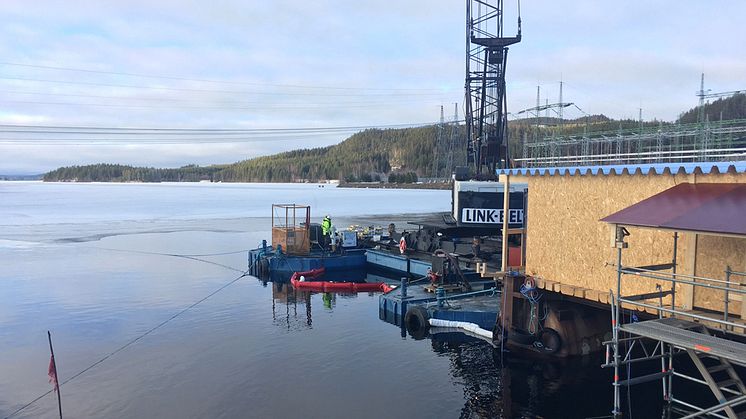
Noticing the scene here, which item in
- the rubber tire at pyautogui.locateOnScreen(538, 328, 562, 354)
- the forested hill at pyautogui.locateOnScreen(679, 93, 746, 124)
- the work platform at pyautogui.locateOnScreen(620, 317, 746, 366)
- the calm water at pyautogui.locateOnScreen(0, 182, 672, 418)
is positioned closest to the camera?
the work platform at pyautogui.locateOnScreen(620, 317, 746, 366)

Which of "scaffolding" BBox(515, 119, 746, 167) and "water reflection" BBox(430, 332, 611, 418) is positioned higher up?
"scaffolding" BBox(515, 119, 746, 167)

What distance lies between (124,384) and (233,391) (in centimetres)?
372

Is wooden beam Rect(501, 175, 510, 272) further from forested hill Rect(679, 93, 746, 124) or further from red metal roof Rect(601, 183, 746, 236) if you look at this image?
forested hill Rect(679, 93, 746, 124)

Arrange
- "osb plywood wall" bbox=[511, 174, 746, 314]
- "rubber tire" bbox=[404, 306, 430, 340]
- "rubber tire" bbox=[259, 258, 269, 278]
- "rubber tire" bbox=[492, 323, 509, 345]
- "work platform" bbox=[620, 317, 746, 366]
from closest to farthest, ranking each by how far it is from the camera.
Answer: "work platform" bbox=[620, 317, 746, 366] → "osb plywood wall" bbox=[511, 174, 746, 314] → "rubber tire" bbox=[492, 323, 509, 345] → "rubber tire" bbox=[404, 306, 430, 340] → "rubber tire" bbox=[259, 258, 269, 278]

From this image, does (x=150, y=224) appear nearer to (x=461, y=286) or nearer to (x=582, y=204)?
(x=461, y=286)

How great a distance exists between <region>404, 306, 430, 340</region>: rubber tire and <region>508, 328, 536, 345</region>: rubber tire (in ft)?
14.1

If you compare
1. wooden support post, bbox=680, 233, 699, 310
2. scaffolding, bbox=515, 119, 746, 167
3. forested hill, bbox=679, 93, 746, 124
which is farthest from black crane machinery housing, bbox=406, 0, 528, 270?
forested hill, bbox=679, 93, 746, 124

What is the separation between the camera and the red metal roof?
10.2m

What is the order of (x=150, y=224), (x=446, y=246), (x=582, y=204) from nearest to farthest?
(x=582, y=204) → (x=446, y=246) → (x=150, y=224)

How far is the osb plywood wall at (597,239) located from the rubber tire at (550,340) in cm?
293

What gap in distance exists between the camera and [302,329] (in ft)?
82.7

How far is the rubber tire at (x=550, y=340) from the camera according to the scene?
19219mm

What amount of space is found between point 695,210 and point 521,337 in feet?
32.4

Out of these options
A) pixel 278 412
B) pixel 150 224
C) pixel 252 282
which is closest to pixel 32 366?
pixel 278 412
